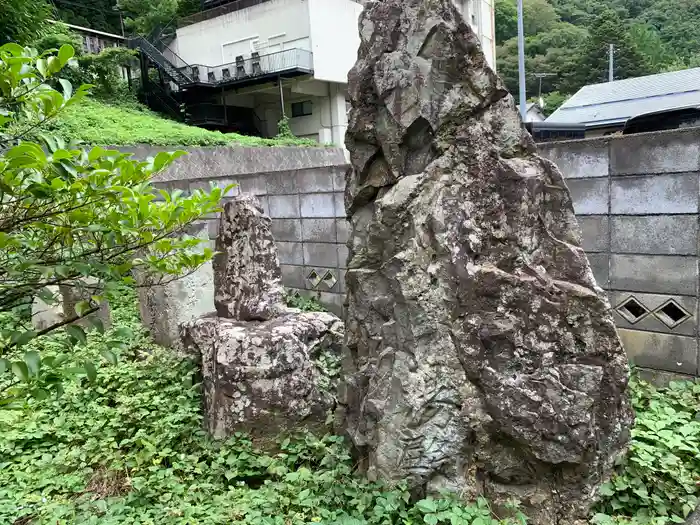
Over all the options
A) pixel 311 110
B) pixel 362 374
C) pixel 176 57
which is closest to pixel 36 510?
pixel 362 374

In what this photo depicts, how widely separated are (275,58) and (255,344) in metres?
16.6

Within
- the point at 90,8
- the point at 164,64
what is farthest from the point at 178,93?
the point at 90,8

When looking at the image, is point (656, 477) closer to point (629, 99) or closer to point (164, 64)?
point (629, 99)

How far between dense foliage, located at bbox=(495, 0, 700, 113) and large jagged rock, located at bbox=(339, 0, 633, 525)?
3103 centimetres

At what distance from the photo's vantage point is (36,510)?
318cm

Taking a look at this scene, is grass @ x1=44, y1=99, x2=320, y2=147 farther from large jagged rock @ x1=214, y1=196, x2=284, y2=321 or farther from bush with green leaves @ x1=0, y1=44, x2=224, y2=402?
bush with green leaves @ x1=0, y1=44, x2=224, y2=402

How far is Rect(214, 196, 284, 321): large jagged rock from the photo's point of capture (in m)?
4.21

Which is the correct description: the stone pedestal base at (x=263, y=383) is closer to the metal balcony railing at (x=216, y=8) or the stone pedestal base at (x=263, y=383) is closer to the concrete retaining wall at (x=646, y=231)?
the concrete retaining wall at (x=646, y=231)

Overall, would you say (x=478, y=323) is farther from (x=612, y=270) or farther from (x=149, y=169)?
(x=612, y=270)

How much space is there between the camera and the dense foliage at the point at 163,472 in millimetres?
2617

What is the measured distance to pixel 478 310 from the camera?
242 cm

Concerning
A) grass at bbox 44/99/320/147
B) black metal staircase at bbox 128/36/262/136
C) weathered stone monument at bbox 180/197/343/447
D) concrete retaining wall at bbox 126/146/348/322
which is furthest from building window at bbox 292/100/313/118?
weathered stone monument at bbox 180/197/343/447

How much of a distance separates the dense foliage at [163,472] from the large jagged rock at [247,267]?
0.86 metres

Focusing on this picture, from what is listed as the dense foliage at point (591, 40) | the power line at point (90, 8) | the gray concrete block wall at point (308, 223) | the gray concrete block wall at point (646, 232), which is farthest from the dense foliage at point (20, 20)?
the dense foliage at point (591, 40)
